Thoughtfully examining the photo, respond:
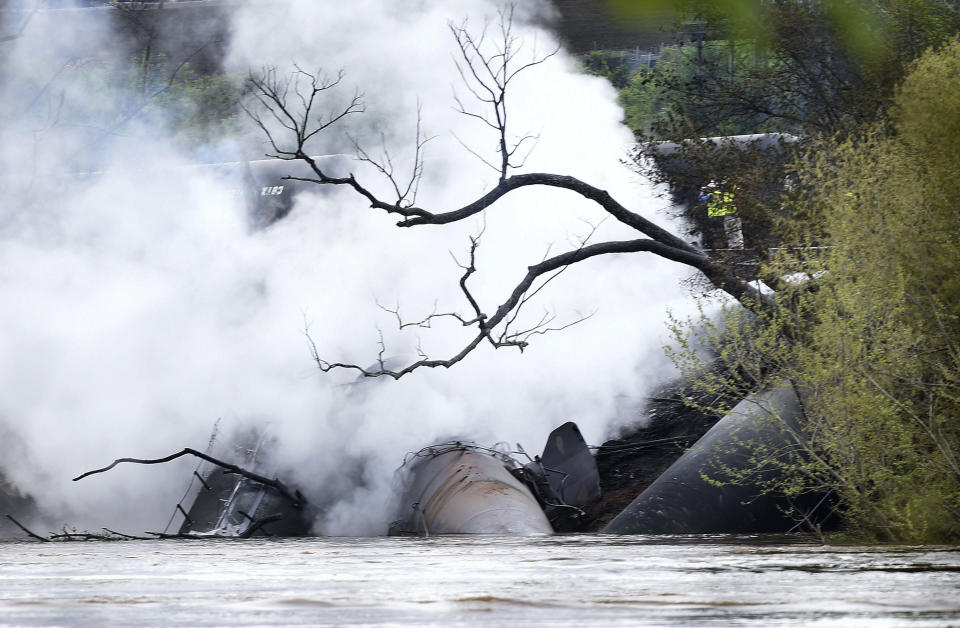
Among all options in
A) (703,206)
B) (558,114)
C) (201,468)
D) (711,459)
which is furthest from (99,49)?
(711,459)

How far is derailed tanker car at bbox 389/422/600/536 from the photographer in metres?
9.33

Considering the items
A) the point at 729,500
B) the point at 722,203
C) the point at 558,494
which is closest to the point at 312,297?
the point at 722,203

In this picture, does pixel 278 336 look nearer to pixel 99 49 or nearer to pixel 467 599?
pixel 99 49

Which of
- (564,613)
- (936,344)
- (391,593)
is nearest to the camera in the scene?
(564,613)

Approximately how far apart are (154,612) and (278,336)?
55.1ft

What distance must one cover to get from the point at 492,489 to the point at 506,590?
25.0 feet

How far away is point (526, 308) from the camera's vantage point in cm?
1902

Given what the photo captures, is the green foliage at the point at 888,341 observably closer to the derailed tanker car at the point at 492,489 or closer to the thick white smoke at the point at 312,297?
the derailed tanker car at the point at 492,489

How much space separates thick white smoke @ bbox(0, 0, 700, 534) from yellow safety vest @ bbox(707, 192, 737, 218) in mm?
2339

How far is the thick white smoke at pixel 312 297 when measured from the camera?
15.5 m

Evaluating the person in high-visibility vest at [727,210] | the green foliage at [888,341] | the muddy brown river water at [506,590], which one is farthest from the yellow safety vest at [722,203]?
the muddy brown river water at [506,590]

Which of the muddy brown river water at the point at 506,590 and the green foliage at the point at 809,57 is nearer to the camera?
the muddy brown river water at the point at 506,590

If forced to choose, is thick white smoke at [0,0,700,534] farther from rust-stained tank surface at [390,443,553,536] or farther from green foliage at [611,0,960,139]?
green foliage at [611,0,960,139]

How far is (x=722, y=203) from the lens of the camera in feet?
51.1
